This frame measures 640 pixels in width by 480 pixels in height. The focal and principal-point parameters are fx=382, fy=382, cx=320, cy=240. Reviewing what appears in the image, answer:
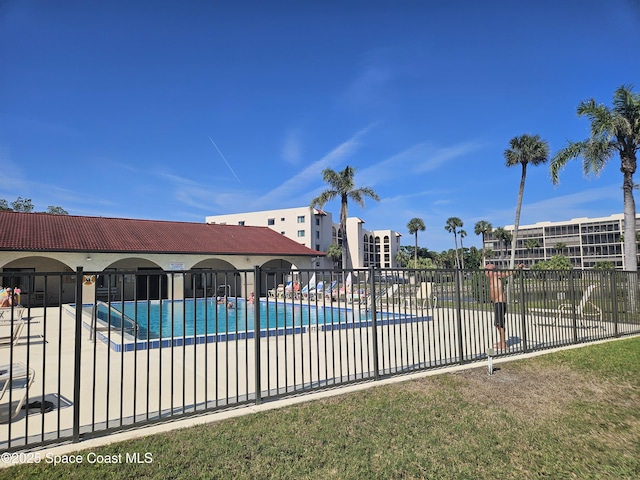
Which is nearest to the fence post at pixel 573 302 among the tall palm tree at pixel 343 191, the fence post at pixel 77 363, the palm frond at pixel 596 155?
the fence post at pixel 77 363

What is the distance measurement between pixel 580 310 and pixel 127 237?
2501 cm

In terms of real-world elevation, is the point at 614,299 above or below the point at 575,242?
below

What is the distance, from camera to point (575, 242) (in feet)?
295

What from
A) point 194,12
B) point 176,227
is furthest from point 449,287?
point 176,227

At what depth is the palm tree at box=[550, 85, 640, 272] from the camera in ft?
50.3

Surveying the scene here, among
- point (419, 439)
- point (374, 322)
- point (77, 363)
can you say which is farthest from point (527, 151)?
point (77, 363)

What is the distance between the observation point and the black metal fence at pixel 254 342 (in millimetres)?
4195

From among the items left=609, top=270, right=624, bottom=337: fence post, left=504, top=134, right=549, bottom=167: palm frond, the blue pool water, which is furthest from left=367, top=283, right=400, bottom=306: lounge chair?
left=504, top=134, right=549, bottom=167: palm frond

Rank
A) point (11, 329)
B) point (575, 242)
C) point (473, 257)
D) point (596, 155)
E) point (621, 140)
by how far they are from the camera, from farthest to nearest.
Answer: point (473, 257) → point (575, 242) → point (596, 155) → point (621, 140) → point (11, 329)

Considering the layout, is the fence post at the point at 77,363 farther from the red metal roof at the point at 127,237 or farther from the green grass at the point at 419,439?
the red metal roof at the point at 127,237

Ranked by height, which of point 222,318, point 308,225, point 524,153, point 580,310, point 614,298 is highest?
point 524,153

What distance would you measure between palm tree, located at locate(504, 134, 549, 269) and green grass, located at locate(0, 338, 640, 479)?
27.7 meters

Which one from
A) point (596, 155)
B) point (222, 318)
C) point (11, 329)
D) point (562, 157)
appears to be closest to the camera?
point (11, 329)

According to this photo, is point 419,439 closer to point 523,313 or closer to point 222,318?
point 523,313
